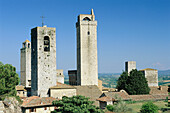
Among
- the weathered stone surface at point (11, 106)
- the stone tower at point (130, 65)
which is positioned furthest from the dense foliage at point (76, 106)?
the stone tower at point (130, 65)

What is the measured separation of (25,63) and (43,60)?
2922cm

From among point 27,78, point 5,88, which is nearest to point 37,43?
point 5,88

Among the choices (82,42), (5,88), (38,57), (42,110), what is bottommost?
(42,110)

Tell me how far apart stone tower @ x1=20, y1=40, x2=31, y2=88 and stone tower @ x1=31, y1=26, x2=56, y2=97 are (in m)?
26.6

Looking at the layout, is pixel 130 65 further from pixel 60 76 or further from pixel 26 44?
pixel 26 44

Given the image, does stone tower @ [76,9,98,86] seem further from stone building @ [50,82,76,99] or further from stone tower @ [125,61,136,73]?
stone tower @ [125,61,136,73]

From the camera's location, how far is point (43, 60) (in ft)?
142

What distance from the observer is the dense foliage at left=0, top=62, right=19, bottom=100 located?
37219 millimetres

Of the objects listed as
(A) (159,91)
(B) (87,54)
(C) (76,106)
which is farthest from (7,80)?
(A) (159,91)

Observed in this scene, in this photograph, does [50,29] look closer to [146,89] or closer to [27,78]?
[146,89]

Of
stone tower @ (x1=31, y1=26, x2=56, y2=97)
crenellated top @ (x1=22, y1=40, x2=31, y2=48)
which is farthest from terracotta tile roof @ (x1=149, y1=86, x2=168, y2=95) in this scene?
crenellated top @ (x1=22, y1=40, x2=31, y2=48)

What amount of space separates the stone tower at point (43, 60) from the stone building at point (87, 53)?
9787 mm

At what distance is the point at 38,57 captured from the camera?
4322cm

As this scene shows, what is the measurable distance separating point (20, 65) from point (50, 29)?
31941 millimetres
